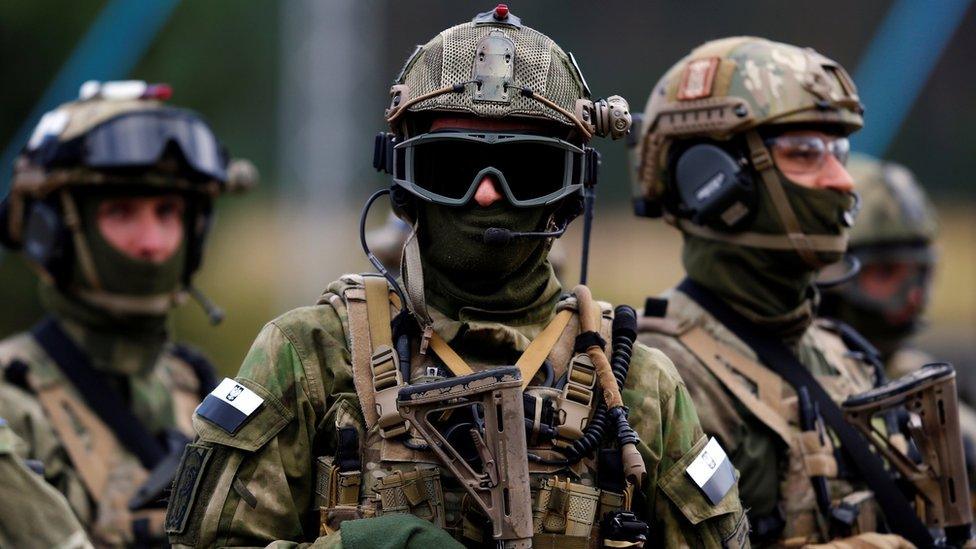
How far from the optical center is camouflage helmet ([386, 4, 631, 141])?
4461mm

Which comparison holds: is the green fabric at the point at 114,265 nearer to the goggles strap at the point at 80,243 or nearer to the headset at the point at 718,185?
the goggles strap at the point at 80,243

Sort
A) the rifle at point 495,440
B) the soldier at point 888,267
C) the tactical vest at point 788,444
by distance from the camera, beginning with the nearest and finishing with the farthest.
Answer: the rifle at point 495,440 → the tactical vest at point 788,444 → the soldier at point 888,267

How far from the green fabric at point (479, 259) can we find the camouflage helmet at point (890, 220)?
498cm

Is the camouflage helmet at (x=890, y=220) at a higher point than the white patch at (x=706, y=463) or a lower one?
lower

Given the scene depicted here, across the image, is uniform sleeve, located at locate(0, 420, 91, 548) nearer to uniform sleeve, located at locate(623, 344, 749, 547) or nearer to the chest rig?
the chest rig

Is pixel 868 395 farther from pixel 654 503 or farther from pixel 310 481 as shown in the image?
pixel 310 481

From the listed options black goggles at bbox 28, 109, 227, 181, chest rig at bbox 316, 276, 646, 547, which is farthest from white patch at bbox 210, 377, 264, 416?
black goggles at bbox 28, 109, 227, 181

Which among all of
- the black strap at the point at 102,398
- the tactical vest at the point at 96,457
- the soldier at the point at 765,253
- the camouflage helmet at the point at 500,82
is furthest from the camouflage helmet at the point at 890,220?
the camouflage helmet at the point at 500,82

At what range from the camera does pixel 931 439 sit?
238 inches

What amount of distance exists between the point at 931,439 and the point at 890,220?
11.7 feet

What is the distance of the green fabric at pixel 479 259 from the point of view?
450 centimetres

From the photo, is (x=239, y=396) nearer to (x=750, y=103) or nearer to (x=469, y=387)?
(x=469, y=387)

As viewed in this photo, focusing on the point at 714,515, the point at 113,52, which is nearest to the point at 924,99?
the point at 113,52

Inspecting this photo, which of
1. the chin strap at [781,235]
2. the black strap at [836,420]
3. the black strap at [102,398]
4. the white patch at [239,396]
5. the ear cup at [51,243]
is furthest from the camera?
the ear cup at [51,243]
